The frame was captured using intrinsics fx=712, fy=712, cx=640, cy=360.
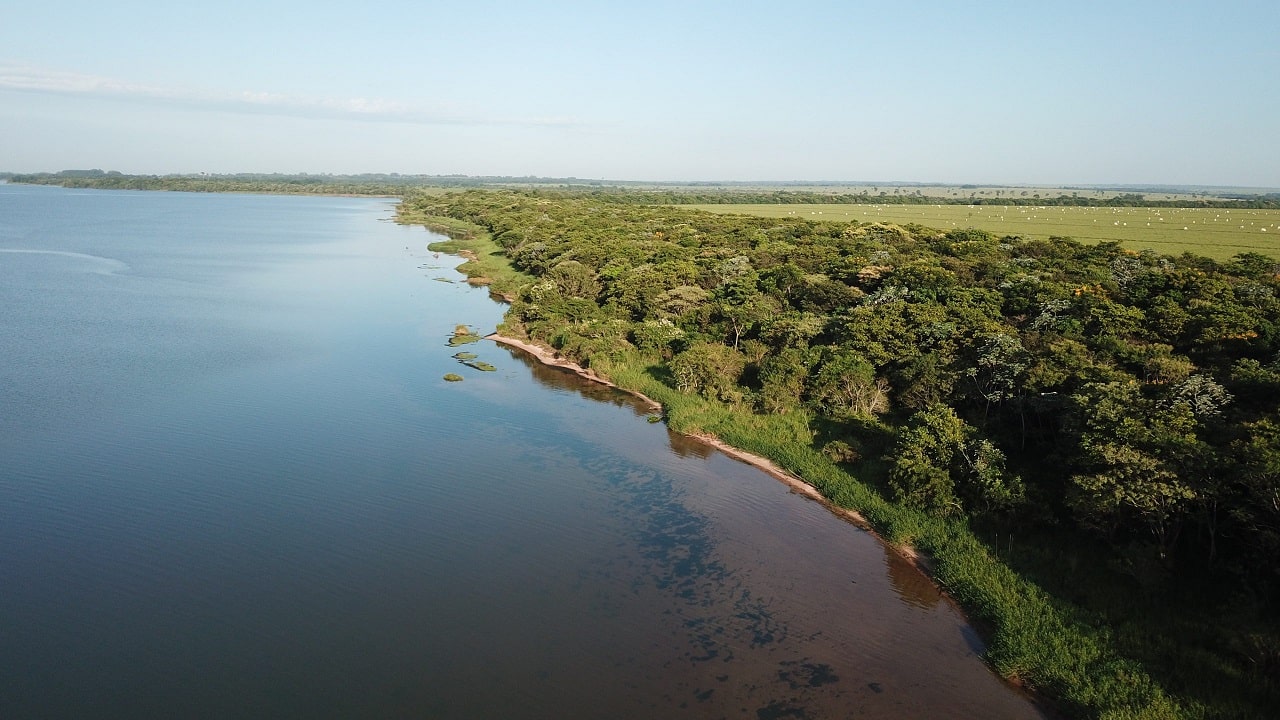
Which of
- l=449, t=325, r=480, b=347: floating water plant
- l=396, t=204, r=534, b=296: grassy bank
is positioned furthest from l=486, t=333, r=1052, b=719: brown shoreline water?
l=396, t=204, r=534, b=296: grassy bank

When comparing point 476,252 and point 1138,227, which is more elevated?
point 1138,227

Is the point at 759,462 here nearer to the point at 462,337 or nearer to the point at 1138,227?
the point at 462,337

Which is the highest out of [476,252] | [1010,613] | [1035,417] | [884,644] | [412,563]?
[476,252]

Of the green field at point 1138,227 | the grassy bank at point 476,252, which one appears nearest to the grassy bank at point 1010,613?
the grassy bank at point 476,252

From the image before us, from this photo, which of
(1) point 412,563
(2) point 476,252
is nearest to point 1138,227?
(2) point 476,252

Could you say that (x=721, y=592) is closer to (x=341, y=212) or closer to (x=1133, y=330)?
(x=1133, y=330)

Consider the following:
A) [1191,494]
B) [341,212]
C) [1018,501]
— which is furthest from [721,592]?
[341,212]

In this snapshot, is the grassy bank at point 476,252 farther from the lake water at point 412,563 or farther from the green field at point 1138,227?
the green field at point 1138,227
